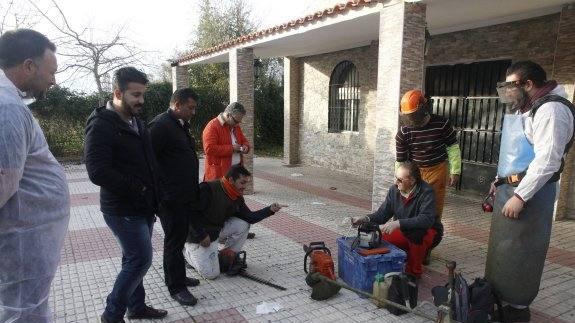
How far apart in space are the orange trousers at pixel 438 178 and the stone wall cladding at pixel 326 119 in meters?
5.47

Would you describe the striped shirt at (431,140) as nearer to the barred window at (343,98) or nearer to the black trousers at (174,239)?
the black trousers at (174,239)

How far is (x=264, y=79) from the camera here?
20.6 metres

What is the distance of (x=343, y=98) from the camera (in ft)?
36.1

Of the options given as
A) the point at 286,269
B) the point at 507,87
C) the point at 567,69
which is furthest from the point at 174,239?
the point at 567,69

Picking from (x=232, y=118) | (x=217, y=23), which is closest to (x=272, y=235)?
(x=232, y=118)

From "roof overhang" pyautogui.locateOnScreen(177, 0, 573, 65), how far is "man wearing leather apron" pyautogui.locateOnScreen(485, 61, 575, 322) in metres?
2.45

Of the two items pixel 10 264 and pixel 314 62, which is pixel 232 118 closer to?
pixel 10 264

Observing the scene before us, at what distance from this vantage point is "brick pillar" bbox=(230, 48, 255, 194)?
8.23m

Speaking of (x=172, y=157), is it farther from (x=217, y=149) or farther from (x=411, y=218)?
(x=411, y=218)

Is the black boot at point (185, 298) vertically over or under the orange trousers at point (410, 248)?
under

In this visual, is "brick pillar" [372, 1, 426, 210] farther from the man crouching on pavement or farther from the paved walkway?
the man crouching on pavement

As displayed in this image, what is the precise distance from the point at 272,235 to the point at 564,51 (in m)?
5.14

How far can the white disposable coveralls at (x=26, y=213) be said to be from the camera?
1.62 metres

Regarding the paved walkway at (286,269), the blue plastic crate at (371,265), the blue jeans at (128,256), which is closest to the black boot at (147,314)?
the paved walkway at (286,269)
